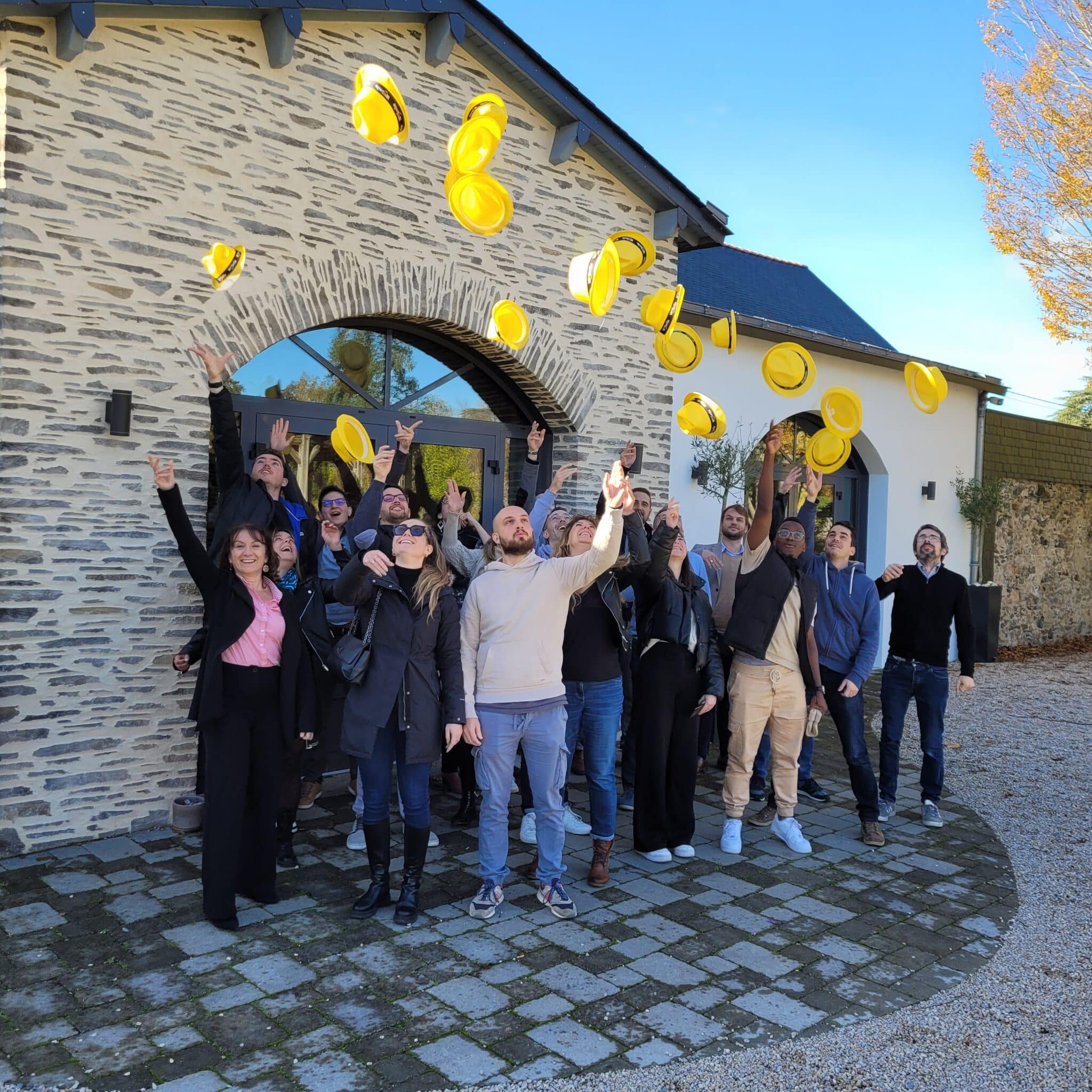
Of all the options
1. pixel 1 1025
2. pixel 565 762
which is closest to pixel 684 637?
pixel 565 762

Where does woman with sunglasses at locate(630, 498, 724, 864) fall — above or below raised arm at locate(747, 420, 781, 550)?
below

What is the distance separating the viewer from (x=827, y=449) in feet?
20.1

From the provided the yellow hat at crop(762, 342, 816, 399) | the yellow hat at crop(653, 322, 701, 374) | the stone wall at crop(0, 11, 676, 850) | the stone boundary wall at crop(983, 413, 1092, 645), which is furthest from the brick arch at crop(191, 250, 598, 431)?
the stone boundary wall at crop(983, 413, 1092, 645)

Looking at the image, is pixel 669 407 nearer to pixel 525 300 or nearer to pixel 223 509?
pixel 525 300

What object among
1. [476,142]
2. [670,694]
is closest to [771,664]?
[670,694]

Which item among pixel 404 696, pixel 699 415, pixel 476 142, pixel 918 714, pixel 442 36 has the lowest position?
pixel 918 714

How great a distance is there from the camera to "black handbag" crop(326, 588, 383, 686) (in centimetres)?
420

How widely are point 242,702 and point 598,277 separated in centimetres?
278

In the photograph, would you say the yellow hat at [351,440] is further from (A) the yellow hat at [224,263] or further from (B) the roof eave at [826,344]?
(B) the roof eave at [826,344]

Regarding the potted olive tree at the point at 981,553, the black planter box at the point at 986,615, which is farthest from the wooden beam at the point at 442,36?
the black planter box at the point at 986,615

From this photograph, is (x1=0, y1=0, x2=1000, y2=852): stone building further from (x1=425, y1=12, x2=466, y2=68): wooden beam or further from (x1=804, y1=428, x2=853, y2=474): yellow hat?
(x1=804, y1=428, x2=853, y2=474): yellow hat

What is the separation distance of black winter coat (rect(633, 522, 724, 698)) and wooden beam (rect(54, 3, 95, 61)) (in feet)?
13.1

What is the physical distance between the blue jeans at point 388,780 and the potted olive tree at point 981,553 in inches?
410

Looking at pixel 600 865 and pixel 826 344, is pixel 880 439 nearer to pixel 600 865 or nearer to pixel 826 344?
pixel 826 344
